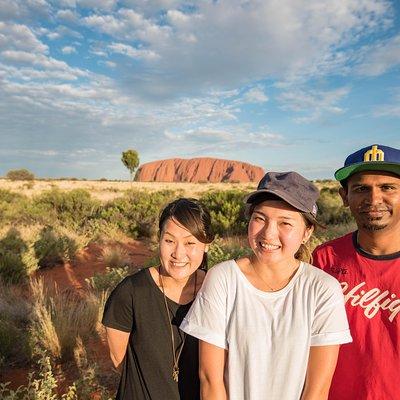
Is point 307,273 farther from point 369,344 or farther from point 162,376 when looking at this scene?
point 162,376

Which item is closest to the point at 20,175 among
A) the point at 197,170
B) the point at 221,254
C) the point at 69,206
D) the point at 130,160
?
the point at 130,160

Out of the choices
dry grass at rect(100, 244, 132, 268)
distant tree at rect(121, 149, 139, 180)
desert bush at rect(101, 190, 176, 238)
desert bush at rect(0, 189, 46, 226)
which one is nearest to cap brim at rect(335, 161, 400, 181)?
dry grass at rect(100, 244, 132, 268)

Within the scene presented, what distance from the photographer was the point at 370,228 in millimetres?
2057

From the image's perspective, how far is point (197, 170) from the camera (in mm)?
171250


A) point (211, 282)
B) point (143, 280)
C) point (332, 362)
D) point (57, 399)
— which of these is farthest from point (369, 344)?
point (57, 399)

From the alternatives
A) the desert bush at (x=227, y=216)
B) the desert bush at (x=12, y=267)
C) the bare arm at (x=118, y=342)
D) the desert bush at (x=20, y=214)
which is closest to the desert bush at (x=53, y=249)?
the desert bush at (x=12, y=267)

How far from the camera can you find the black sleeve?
1.99m

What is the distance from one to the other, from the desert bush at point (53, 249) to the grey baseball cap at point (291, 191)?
783 centimetres

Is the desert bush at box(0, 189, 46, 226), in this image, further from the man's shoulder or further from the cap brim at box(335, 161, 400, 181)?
the cap brim at box(335, 161, 400, 181)

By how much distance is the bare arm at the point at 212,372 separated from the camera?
5.43ft

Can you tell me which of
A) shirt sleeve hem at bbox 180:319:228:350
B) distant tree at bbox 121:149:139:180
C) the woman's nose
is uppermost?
distant tree at bbox 121:149:139:180

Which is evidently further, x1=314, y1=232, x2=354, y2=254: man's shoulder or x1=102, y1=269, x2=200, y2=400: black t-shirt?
x1=314, y1=232, x2=354, y2=254: man's shoulder

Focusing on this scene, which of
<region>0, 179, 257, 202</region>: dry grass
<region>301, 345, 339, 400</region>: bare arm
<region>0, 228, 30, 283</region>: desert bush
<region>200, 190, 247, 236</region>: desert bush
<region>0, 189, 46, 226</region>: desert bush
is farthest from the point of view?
<region>0, 179, 257, 202</region>: dry grass

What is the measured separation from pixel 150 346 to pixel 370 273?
112 cm
